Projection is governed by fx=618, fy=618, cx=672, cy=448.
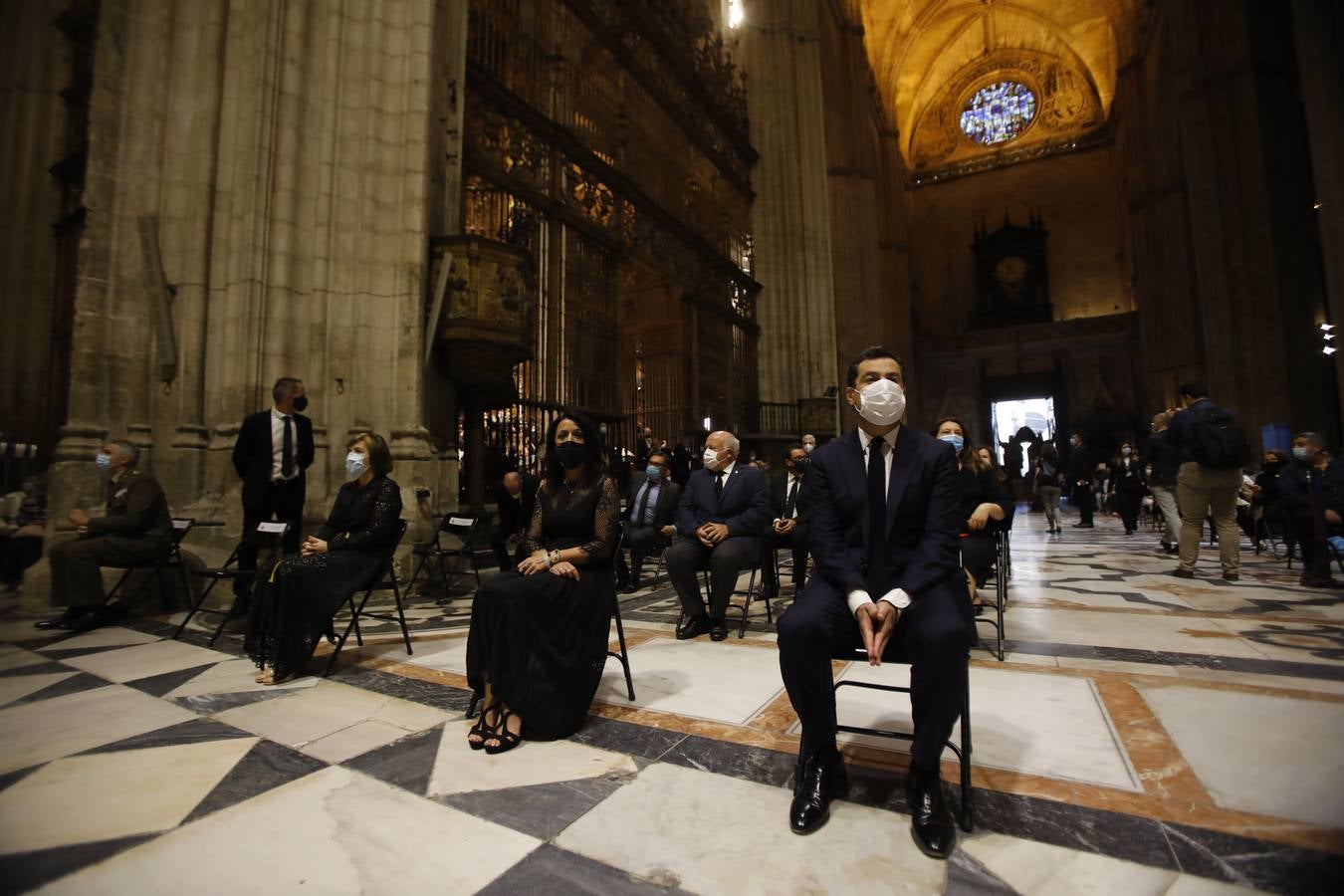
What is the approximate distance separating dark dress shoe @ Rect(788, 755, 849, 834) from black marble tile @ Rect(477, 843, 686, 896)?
40 cm

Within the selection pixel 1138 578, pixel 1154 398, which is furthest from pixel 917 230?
pixel 1138 578

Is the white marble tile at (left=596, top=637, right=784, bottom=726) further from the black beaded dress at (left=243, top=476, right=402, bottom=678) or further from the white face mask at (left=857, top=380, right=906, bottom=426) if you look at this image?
the black beaded dress at (left=243, top=476, right=402, bottom=678)

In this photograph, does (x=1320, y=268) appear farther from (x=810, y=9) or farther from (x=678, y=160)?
(x=678, y=160)

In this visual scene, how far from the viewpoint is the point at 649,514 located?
6117 millimetres

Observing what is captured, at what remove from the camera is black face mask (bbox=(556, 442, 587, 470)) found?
2.76 meters

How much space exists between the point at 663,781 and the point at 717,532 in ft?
7.25

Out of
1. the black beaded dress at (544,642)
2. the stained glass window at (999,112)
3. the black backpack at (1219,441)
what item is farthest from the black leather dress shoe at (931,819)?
the stained glass window at (999,112)

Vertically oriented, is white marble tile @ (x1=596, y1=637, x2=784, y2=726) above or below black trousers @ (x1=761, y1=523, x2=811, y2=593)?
below

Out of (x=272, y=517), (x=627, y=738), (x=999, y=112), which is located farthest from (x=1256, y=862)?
(x=999, y=112)

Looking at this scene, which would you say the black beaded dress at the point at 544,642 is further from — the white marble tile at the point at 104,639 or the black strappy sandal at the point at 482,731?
the white marble tile at the point at 104,639

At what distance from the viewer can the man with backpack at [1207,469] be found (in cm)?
539

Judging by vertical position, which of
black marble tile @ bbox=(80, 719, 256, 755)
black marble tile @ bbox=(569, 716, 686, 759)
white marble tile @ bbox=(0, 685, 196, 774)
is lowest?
black marble tile @ bbox=(569, 716, 686, 759)

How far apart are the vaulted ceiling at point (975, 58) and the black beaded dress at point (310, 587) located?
3117cm

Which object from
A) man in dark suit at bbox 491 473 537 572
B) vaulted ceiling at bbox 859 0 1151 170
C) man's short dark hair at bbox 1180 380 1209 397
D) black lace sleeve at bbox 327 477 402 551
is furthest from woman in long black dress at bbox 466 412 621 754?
vaulted ceiling at bbox 859 0 1151 170
